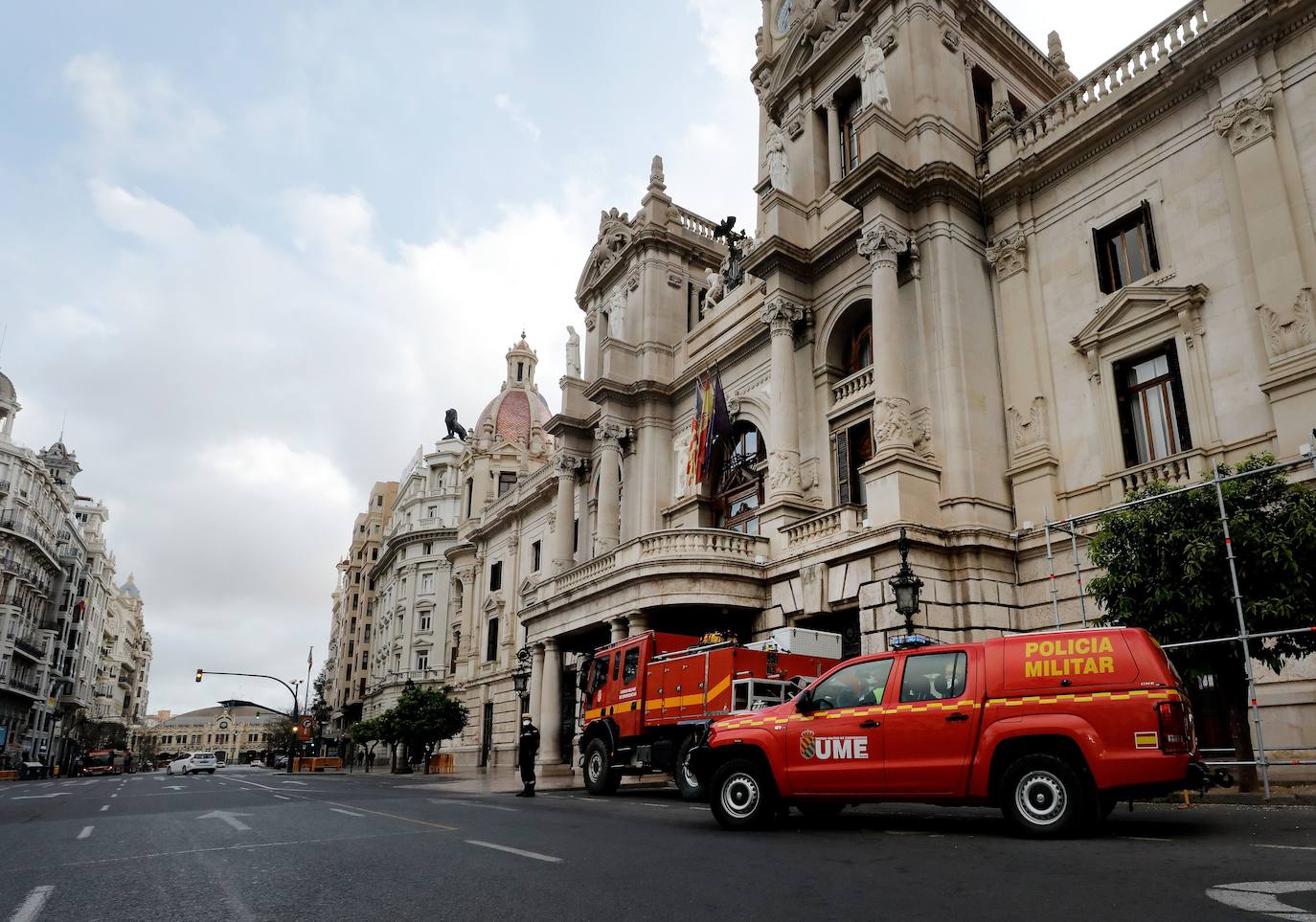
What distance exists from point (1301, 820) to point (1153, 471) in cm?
1101

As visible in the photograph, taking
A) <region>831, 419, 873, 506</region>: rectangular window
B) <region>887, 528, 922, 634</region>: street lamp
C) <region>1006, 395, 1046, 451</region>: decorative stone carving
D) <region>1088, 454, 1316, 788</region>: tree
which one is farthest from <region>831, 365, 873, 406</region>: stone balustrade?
<region>1088, 454, 1316, 788</region>: tree

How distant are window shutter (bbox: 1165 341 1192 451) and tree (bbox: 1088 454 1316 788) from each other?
4933mm

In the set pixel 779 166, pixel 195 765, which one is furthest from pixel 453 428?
pixel 779 166

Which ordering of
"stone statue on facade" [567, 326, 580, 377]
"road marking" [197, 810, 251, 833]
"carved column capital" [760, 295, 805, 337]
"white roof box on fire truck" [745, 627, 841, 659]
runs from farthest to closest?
1. "stone statue on facade" [567, 326, 580, 377]
2. "carved column capital" [760, 295, 805, 337]
3. "white roof box on fire truck" [745, 627, 841, 659]
4. "road marking" [197, 810, 251, 833]

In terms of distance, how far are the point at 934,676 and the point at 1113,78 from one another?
19774mm

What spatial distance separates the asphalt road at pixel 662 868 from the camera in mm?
6082

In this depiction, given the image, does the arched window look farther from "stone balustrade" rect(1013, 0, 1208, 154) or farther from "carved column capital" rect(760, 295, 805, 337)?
"stone balustrade" rect(1013, 0, 1208, 154)

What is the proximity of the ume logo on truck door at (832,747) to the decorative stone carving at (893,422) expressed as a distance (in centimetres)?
1335

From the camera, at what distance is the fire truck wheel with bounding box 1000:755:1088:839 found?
865 cm

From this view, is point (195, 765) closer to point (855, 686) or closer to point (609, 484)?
point (609, 484)

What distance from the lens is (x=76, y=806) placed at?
1931 centimetres

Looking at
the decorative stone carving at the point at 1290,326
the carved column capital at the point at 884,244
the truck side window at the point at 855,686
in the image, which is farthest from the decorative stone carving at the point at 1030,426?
A: the truck side window at the point at 855,686

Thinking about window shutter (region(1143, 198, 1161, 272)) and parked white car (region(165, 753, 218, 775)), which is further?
parked white car (region(165, 753, 218, 775))

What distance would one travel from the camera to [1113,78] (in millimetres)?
22984
